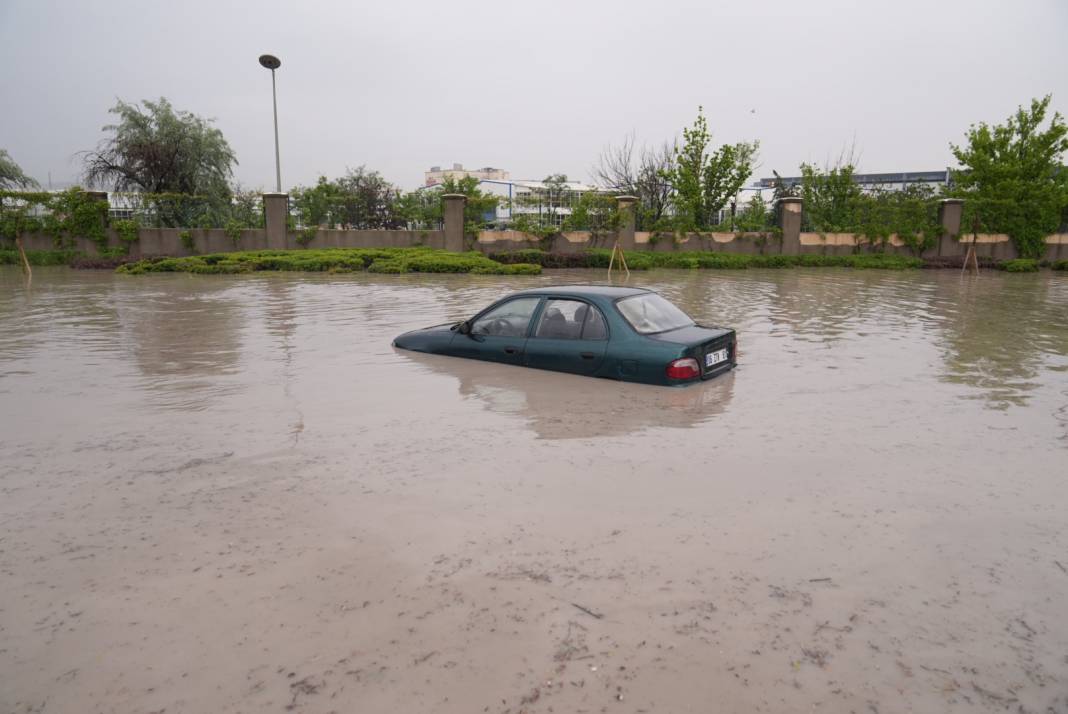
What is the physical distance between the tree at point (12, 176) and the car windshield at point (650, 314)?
131ft

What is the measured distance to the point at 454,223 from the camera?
3061 cm

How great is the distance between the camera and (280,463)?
18.7 feet

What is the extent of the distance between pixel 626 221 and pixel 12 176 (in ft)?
102

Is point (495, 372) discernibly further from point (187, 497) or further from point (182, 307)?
point (182, 307)

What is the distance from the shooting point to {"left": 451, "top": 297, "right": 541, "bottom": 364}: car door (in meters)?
8.64

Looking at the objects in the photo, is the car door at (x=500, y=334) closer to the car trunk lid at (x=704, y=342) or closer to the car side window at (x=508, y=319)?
the car side window at (x=508, y=319)

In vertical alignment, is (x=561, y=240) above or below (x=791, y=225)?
below

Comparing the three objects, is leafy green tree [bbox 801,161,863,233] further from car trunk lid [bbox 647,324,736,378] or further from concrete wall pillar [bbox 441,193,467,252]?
car trunk lid [bbox 647,324,736,378]

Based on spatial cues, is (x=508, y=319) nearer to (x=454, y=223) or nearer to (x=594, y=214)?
(x=454, y=223)

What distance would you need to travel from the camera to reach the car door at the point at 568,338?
26.3 feet

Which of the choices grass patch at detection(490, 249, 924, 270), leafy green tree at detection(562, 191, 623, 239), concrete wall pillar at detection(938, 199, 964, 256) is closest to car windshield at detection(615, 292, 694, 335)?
grass patch at detection(490, 249, 924, 270)

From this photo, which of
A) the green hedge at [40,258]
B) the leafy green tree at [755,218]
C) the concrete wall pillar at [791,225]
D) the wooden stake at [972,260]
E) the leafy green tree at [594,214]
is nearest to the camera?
the wooden stake at [972,260]

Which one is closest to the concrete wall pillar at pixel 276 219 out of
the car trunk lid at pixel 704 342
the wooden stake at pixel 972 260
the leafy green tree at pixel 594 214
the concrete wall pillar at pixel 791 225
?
the leafy green tree at pixel 594 214

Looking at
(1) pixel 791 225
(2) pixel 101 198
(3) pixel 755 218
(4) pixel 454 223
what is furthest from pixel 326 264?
(1) pixel 791 225
